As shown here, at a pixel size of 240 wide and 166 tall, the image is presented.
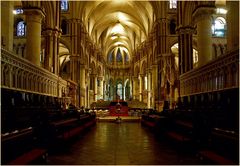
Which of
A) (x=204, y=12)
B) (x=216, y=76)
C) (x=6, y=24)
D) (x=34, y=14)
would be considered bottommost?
(x=216, y=76)

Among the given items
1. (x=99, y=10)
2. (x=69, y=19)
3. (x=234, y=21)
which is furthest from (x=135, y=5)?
(x=234, y=21)

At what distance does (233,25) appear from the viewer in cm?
1102

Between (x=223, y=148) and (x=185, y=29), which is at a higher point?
(x=185, y=29)

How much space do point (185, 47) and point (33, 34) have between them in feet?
34.8

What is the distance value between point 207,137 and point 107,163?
94.0 inches

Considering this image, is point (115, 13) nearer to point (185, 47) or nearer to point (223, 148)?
point (185, 47)

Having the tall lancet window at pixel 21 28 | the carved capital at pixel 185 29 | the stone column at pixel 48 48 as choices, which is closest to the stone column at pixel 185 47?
the carved capital at pixel 185 29

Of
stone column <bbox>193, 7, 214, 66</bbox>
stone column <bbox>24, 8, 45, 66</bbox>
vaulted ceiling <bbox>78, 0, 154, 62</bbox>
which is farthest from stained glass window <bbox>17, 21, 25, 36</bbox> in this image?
stone column <bbox>193, 7, 214, 66</bbox>

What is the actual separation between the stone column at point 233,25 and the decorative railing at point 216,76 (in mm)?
426

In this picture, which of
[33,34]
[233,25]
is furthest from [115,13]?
[233,25]

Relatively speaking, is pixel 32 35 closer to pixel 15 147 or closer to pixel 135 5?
pixel 15 147

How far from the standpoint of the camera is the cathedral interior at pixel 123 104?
645 centimetres

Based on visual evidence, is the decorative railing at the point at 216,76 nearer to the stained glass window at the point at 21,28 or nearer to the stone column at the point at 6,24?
the stone column at the point at 6,24

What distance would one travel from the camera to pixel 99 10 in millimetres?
41031
